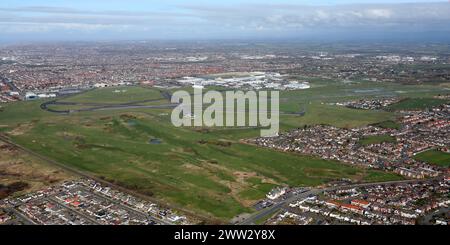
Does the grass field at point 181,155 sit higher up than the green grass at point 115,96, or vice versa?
the green grass at point 115,96

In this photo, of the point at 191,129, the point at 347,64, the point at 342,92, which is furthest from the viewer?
the point at 347,64

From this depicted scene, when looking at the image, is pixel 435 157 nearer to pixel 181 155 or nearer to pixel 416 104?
pixel 181 155

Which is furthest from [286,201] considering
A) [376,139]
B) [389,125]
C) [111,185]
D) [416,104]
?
[416,104]

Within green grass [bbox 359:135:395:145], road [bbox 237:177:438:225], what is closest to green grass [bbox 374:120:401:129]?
green grass [bbox 359:135:395:145]

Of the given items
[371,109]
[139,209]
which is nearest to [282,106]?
[371,109]

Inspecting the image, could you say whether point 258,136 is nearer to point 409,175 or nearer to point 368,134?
point 368,134

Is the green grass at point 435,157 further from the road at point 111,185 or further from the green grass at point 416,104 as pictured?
the green grass at point 416,104

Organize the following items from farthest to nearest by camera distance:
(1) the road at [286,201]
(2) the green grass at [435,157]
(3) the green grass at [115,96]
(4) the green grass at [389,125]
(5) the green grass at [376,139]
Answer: (3) the green grass at [115,96], (4) the green grass at [389,125], (5) the green grass at [376,139], (2) the green grass at [435,157], (1) the road at [286,201]

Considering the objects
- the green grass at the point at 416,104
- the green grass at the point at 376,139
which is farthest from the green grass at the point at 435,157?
the green grass at the point at 416,104
